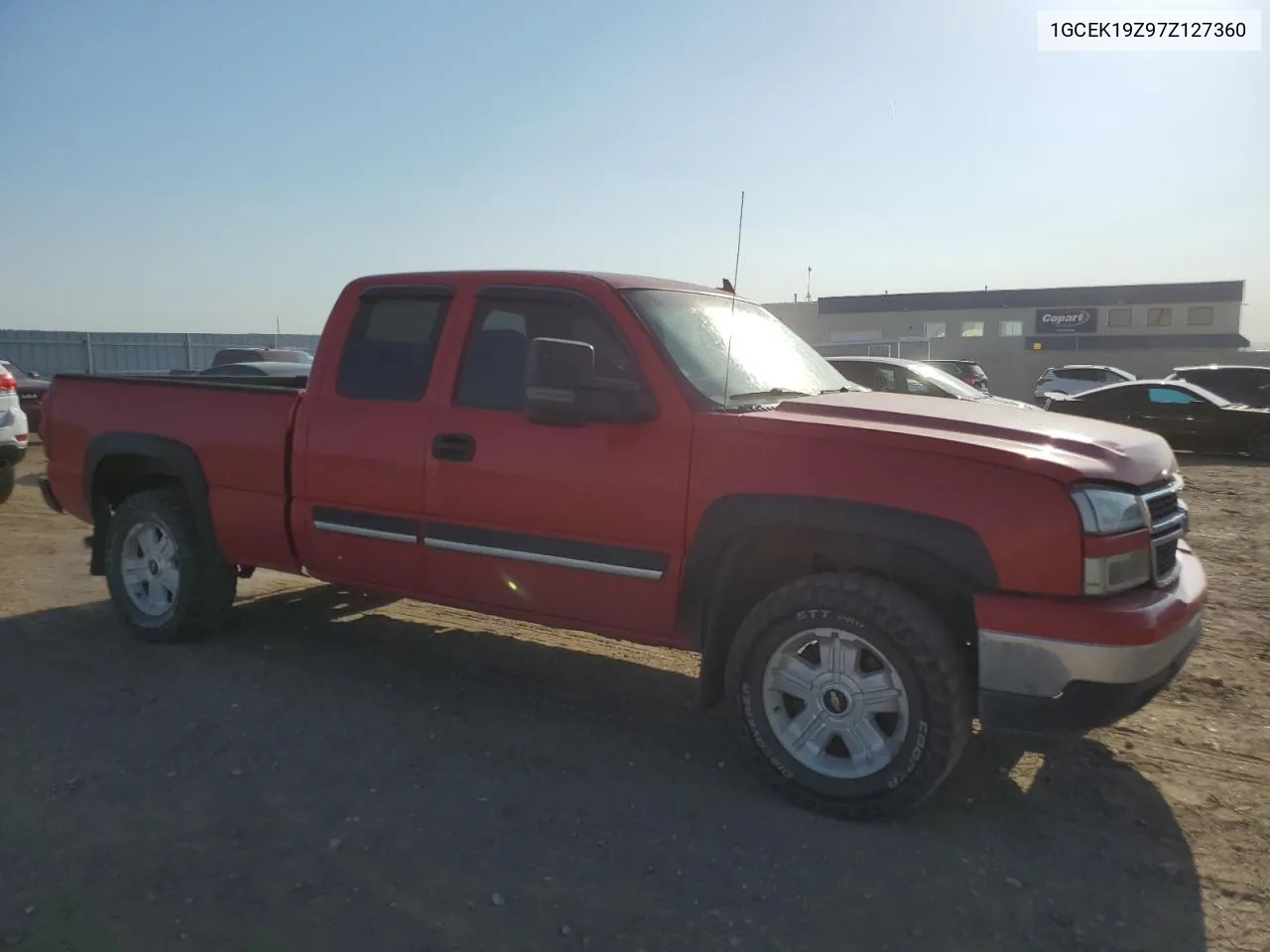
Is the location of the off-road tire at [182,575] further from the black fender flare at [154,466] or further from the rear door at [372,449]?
the rear door at [372,449]

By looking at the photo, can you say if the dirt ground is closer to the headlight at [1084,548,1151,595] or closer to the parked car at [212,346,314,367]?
the headlight at [1084,548,1151,595]

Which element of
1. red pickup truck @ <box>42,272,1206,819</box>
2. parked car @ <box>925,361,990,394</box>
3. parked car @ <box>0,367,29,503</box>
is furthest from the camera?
parked car @ <box>925,361,990,394</box>

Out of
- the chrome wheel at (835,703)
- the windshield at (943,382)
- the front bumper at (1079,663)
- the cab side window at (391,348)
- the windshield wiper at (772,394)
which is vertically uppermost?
the cab side window at (391,348)

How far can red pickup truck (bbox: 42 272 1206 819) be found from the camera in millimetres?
3174

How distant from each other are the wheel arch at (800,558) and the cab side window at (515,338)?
901 millimetres

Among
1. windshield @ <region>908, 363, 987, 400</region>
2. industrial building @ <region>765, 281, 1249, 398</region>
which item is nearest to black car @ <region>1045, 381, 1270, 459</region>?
windshield @ <region>908, 363, 987, 400</region>

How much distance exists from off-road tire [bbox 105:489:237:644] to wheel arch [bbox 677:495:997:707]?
2.92 m

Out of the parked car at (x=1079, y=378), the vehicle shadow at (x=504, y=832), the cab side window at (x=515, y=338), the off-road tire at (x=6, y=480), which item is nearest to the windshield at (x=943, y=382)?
the vehicle shadow at (x=504, y=832)

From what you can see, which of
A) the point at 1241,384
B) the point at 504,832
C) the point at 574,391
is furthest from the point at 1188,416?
the point at 504,832

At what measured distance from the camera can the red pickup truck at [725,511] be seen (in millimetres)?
3174

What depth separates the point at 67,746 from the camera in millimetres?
4020

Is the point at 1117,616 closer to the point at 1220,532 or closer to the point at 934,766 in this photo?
the point at 934,766

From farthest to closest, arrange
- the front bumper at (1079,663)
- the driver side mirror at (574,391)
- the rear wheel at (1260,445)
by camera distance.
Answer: the rear wheel at (1260,445) < the driver side mirror at (574,391) < the front bumper at (1079,663)

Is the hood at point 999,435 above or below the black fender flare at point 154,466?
above
